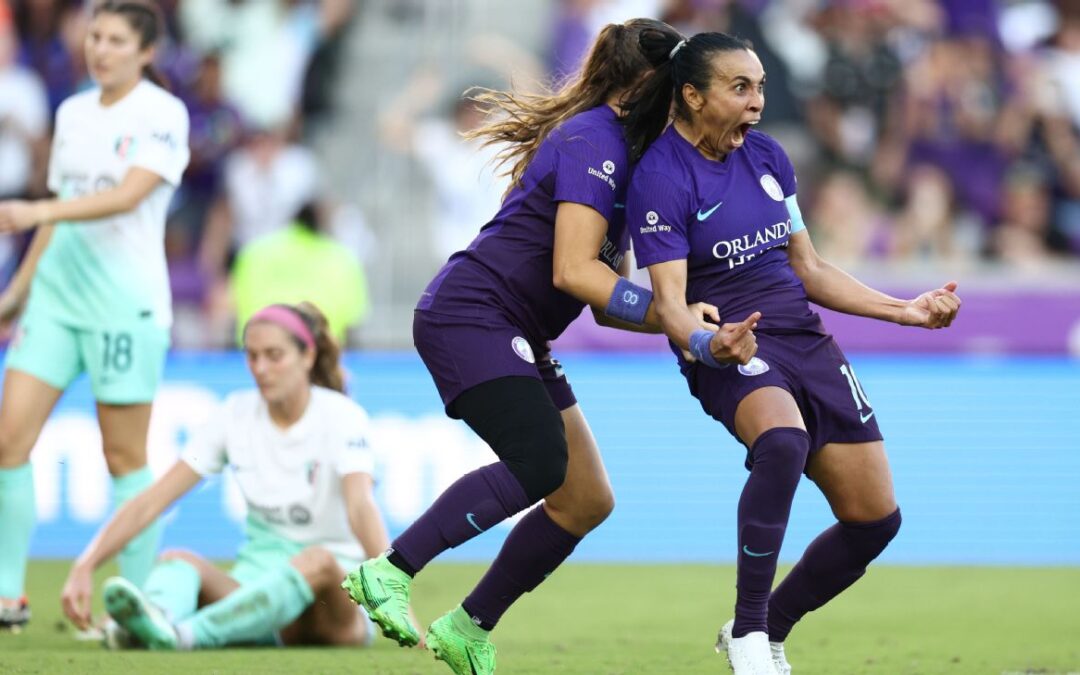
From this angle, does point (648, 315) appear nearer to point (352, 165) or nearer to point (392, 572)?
point (392, 572)

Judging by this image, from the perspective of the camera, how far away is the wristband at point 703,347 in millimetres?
5207

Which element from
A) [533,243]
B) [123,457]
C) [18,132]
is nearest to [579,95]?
[533,243]

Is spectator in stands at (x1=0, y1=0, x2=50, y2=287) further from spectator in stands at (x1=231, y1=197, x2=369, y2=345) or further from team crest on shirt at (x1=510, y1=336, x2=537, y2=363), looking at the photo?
team crest on shirt at (x1=510, y1=336, x2=537, y2=363)

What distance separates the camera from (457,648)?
556 centimetres

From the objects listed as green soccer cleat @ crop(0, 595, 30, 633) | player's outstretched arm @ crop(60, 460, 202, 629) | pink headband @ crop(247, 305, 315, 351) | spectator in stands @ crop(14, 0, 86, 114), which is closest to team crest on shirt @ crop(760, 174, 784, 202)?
pink headband @ crop(247, 305, 315, 351)

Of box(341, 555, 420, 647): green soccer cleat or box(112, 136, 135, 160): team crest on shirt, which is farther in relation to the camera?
box(112, 136, 135, 160): team crest on shirt

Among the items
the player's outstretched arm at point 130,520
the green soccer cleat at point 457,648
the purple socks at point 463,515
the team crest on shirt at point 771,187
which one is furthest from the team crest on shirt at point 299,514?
the team crest on shirt at point 771,187

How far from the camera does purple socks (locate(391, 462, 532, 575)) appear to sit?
5.36 metres

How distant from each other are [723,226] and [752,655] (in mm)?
1352

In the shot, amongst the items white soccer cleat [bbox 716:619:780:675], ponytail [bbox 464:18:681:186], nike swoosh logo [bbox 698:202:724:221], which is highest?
ponytail [bbox 464:18:681:186]

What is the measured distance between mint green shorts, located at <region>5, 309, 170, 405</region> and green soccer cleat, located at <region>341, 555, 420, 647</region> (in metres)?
2.46

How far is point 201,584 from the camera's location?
7051 mm

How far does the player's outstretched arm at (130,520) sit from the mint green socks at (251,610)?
16.2 inches

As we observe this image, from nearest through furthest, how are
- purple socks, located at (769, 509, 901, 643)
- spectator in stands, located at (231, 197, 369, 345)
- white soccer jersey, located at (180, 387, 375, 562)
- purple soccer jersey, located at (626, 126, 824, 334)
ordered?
purple soccer jersey, located at (626, 126, 824, 334)
purple socks, located at (769, 509, 901, 643)
white soccer jersey, located at (180, 387, 375, 562)
spectator in stands, located at (231, 197, 369, 345)
